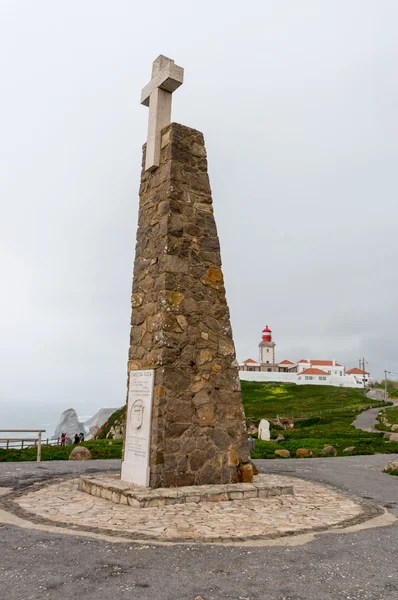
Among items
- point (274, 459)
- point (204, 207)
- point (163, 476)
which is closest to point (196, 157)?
point (204, 207)

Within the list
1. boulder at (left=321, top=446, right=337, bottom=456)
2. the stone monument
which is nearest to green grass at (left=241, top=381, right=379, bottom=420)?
boulder at (left=321, top=446, right=337, bottom=456)

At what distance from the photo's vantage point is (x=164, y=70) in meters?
9.68

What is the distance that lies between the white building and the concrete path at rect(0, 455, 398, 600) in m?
85.7

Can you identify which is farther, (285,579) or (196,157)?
(196,157)

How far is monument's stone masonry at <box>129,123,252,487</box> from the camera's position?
27.5 ft

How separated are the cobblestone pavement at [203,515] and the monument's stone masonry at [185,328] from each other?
109 centimetres

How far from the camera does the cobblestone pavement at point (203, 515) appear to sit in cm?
584

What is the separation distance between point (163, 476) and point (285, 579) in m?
4.07

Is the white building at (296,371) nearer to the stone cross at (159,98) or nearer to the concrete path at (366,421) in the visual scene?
the concrete path at (366,421)

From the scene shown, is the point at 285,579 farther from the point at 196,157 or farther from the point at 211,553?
the point at 196,157

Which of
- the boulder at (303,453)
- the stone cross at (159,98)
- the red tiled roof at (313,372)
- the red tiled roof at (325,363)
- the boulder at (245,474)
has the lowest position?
the boulder at (303,453)

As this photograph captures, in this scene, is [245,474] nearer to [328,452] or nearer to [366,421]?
[328,452]

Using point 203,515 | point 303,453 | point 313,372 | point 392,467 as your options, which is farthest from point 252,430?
point 313,372

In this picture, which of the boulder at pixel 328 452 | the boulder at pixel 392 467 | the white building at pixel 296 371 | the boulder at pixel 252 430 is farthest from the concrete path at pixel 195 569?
the white building at pixel 296 371
